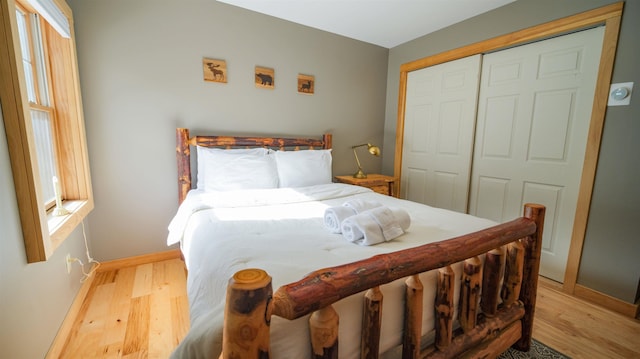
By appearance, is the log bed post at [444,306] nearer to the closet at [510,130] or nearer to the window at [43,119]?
the window at [43,119]

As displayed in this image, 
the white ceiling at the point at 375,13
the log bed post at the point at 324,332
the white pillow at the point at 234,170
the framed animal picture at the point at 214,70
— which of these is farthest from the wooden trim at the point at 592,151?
the framed animal picture at the point at 214,70

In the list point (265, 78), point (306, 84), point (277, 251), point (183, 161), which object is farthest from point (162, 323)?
point (306, 84)

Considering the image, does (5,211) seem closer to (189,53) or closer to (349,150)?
(189,53)

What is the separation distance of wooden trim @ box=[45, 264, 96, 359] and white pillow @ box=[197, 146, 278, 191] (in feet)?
3.41

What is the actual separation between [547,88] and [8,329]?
347 centimetres

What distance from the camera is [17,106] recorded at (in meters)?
1.06

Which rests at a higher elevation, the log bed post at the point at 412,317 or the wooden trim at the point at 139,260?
the log bed post at the point at 412,317

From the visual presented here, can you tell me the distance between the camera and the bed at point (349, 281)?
64cm

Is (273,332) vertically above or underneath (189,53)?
underneath

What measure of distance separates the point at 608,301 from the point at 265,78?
3.27m

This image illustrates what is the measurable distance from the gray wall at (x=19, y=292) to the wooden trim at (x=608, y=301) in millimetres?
3245

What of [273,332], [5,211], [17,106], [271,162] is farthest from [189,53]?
[273,332]

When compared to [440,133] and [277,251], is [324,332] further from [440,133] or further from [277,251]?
[440,133]

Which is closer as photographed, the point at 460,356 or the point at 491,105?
the point at 460,356
